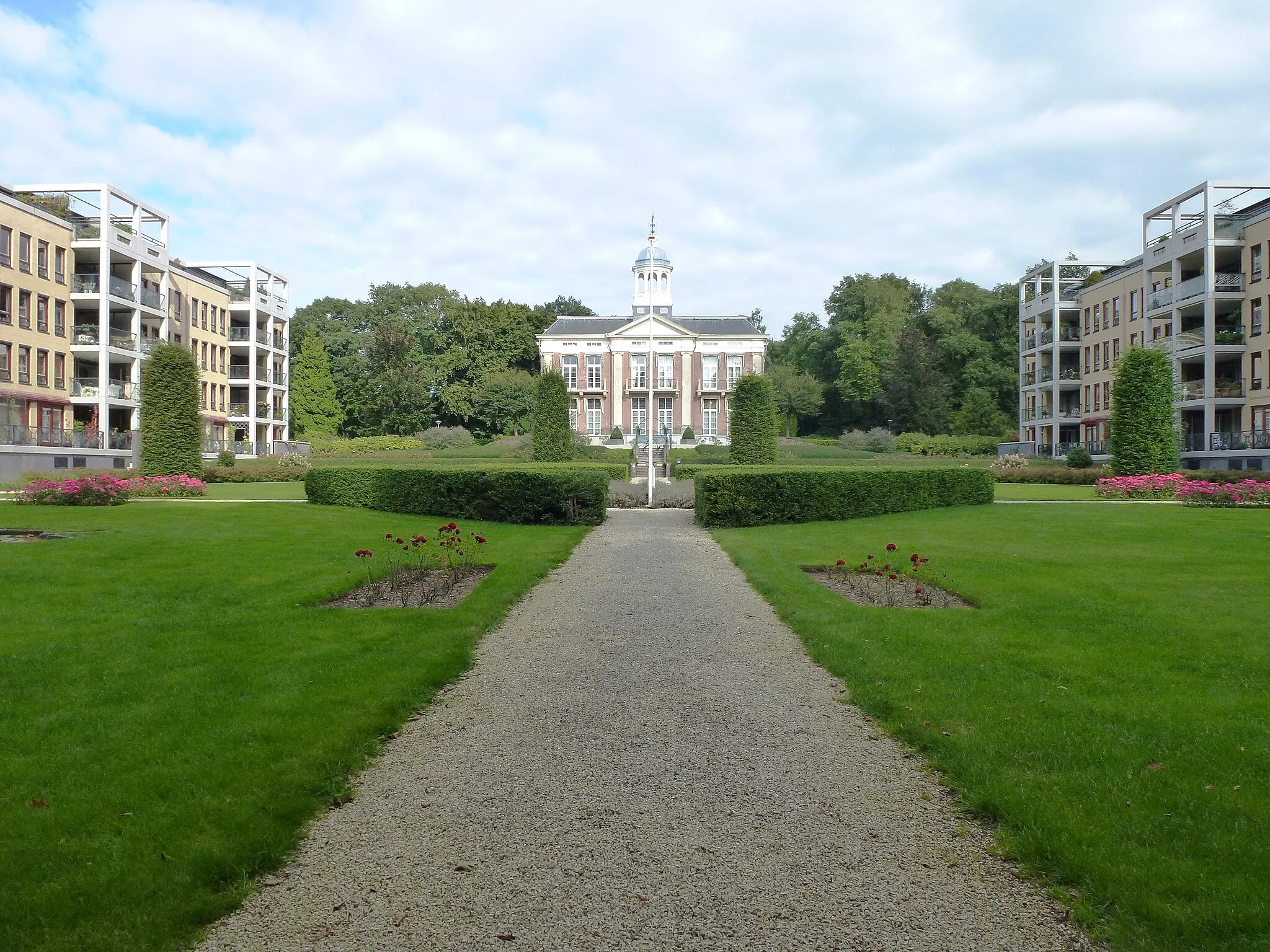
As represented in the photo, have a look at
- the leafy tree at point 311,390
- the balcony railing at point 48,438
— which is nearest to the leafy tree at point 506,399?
the leafy tree at point 311,390

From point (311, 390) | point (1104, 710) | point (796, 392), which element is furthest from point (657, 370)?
point (1104, 710)

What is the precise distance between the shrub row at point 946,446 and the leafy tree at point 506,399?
91.9ft

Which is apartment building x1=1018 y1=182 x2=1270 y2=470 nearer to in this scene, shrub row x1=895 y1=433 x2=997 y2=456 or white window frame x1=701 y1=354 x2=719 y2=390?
shrub row x1=895 y1=433 x2=997 y2=456

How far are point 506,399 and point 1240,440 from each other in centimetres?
4731

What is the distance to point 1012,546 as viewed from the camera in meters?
14.8

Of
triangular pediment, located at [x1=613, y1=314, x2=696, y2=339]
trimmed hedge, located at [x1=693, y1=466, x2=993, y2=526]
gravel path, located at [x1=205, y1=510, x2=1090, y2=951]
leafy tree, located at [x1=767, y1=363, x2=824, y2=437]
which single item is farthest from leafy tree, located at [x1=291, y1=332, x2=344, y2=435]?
gravel path, located at [x1=205, y1=510, x2=1090, y2=951]

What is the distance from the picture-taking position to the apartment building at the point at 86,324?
37.2 meters

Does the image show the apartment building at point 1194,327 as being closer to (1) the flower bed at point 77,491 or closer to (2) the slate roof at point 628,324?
(2) the slate roof at point 628,324

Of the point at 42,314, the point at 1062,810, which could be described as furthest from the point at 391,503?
the point at 42,314

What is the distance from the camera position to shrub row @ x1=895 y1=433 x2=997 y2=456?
55688mm

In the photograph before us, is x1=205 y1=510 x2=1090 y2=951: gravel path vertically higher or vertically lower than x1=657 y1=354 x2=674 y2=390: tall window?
lower

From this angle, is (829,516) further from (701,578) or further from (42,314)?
(42,314)

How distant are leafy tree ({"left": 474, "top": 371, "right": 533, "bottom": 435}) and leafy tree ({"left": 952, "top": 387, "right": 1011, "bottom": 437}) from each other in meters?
32.4

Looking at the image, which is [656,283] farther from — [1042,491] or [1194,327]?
[1042,491]
